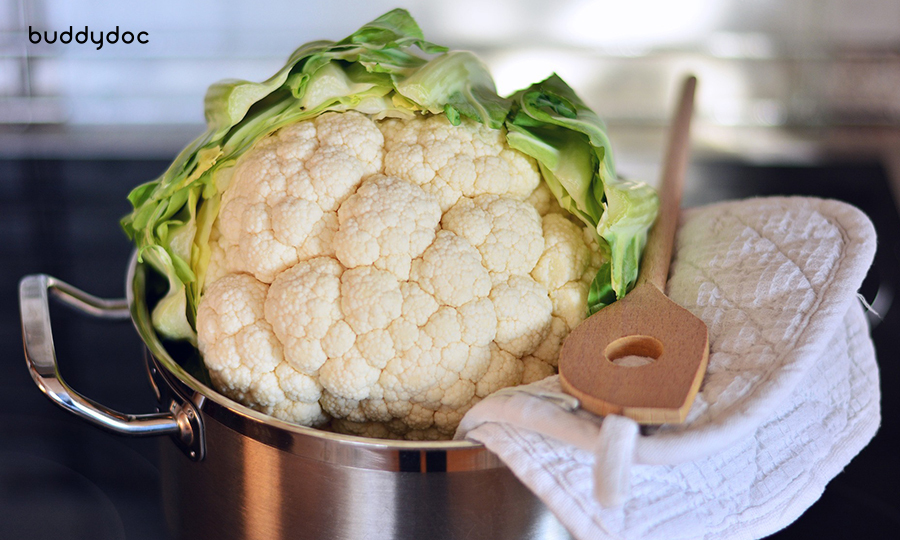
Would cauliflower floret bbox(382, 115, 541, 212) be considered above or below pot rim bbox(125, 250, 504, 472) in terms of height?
above

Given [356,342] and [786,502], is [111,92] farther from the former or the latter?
[786,502]

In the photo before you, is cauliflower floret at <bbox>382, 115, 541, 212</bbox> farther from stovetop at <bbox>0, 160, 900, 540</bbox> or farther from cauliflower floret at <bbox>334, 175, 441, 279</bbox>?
stovetop at <bbox>0, 160, 900, 540</bbox>

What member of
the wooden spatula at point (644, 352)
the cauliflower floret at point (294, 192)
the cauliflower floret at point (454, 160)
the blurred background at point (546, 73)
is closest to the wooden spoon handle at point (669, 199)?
the wooden spatula at point (644, 352)

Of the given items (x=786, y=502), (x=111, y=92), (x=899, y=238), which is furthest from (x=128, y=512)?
(x=899, y=238)

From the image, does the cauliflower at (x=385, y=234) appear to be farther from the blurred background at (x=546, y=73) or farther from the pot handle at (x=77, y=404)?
the blurred background at (x=546, y=73)

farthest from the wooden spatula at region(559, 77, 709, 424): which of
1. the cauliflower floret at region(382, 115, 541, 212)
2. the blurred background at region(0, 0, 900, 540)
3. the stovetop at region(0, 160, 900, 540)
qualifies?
the blurred background at region(0, 0, 900, 540)
